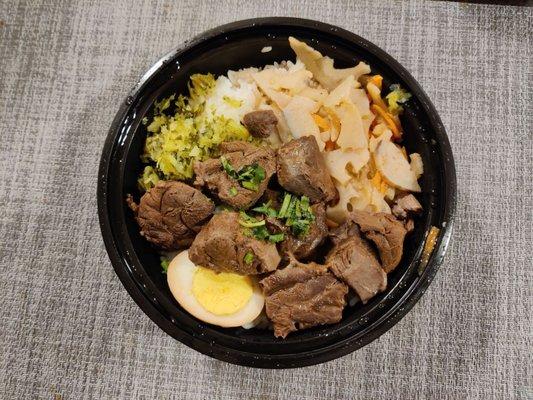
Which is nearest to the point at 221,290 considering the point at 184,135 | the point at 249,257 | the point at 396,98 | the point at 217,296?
the point at 217,296

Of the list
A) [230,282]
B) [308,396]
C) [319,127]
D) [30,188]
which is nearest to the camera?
[230,282]

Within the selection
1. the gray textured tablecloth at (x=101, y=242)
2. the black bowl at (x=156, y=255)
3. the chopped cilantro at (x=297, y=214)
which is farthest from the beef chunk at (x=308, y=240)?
the gray textured tablecloth at (x=101, y=242)

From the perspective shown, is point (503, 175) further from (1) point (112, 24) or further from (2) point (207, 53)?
(1) point (112, 24)

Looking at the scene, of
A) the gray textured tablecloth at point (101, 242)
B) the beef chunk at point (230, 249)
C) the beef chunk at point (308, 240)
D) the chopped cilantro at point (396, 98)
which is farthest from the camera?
the gray textured tablecloth at point (101, 242)

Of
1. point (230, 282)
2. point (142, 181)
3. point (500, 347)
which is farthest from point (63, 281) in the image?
point (500, 347)

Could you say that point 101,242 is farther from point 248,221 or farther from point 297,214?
point 297,214

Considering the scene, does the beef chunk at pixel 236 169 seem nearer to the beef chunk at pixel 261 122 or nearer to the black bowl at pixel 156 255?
the beef chunk at pixel 261 122
